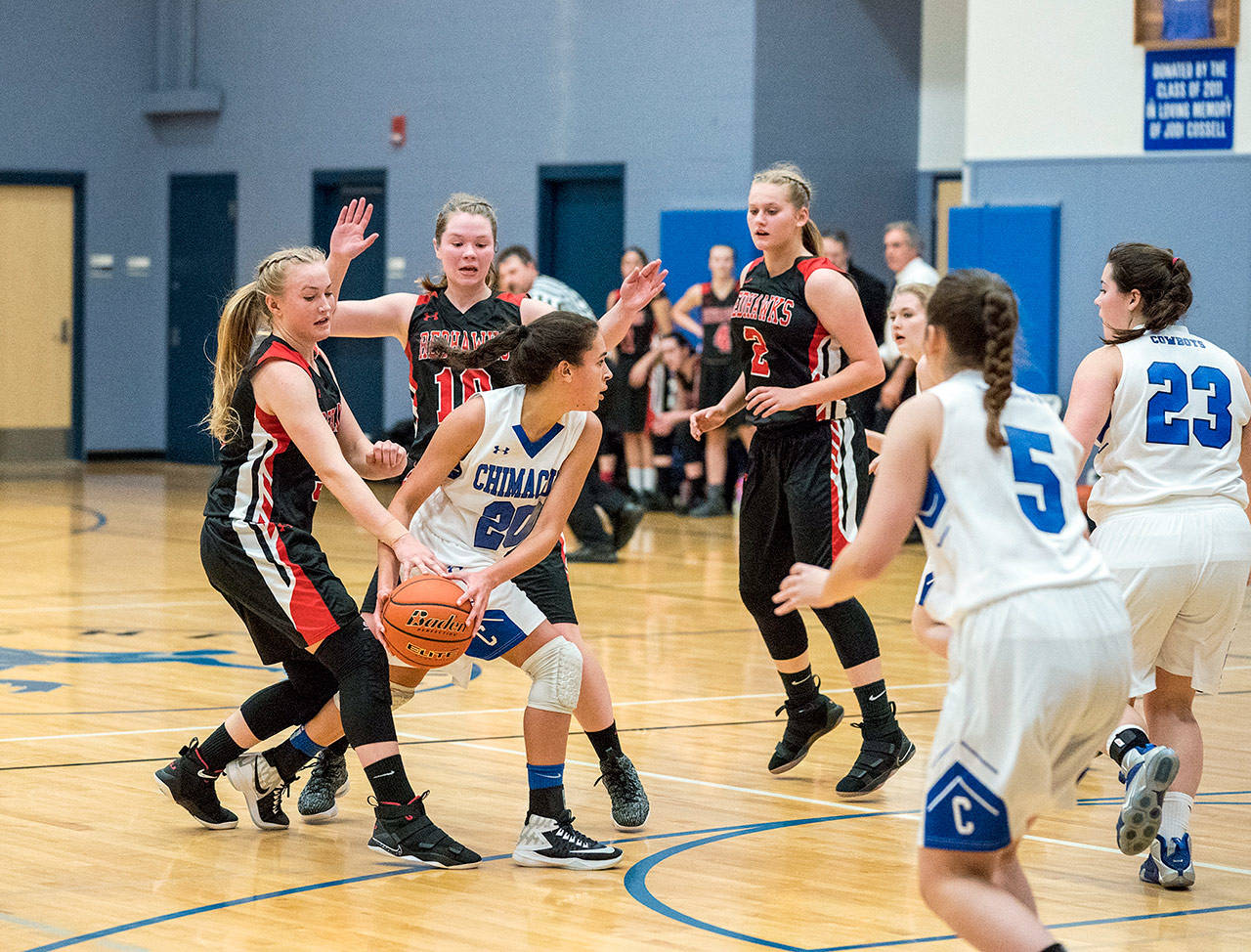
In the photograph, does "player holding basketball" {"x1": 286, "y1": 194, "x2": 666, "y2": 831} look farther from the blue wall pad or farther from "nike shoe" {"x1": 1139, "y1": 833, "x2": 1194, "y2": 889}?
the blue wall pad

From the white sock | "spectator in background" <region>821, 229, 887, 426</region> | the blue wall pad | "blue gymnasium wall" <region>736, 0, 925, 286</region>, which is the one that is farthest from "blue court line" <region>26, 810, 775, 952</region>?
"blue gymnasium wall" <region>736, 0, 925, 286</region>

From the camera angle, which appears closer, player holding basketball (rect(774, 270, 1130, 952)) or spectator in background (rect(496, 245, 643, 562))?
player holding basketball (rect(774, 270, 1130, 952))

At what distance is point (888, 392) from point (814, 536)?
6247mm

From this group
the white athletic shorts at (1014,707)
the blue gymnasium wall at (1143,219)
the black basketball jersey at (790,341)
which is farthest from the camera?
the blue gymnasium wall at (1143,219)

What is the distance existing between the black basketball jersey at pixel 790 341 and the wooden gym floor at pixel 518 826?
1.13m

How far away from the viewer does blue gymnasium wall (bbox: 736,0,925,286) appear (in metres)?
14.2

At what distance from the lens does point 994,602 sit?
3.04m

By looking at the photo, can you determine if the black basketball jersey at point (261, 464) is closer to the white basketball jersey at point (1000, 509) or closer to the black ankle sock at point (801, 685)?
the black ankle sock at point (801, 685)

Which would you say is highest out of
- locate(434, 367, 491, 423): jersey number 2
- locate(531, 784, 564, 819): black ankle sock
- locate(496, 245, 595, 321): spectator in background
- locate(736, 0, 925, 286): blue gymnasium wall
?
locate(736, 0, 925, 286): blue gymnasium wall

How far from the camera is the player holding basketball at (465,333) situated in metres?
4.81

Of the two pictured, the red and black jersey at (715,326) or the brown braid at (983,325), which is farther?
the red and black jersey at (715,326)

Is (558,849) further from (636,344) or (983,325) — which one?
(636,344)

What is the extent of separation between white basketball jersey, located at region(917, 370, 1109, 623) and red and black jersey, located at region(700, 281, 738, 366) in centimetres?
1005

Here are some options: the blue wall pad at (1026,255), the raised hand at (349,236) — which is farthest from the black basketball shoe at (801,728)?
the blue wall pad at (1026,255)
